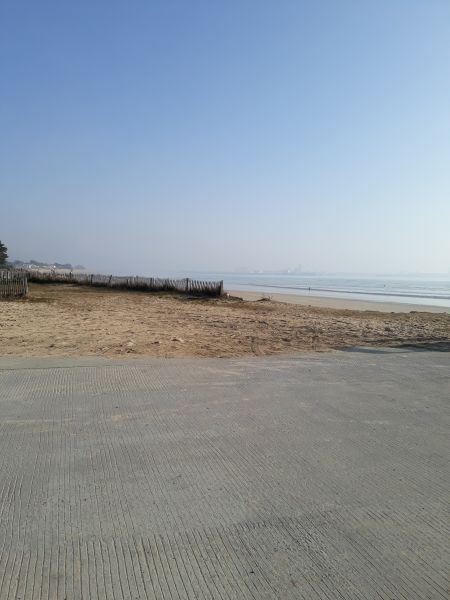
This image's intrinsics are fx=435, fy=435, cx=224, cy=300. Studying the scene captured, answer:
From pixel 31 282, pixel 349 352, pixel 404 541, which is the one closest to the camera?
pixel 404 541

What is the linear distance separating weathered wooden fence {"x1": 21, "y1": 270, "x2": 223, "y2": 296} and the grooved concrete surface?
25.1 meters

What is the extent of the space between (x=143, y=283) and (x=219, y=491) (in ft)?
109

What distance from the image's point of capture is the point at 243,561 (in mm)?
2256

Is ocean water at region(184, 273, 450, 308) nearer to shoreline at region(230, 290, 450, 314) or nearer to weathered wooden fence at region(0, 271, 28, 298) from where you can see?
shoreline at region(230, 290, 450, 314)

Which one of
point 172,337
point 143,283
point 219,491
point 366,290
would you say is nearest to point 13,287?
point 143,283

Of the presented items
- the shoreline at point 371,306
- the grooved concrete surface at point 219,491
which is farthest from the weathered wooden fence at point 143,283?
the grooved concrete surface at point 219,491

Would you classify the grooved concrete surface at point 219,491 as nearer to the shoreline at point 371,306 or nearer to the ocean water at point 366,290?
the shoreline at point 371,306

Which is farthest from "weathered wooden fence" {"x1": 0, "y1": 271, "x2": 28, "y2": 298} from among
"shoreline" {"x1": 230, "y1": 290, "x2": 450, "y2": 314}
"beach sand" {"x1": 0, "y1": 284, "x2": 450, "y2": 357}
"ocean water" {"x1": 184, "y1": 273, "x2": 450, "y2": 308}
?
"ocean water" {"x1": 184, "y1": 273, "x2": 450, "y2": 308}

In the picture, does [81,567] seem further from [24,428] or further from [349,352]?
[349,352]

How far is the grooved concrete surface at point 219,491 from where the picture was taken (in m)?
2.14

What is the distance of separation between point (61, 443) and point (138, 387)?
1767 mm

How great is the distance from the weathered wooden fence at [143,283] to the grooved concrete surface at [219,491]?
2513 centimetres

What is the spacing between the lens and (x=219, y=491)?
116 inches

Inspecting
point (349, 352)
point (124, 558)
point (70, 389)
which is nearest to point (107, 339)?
point (70, 389)
